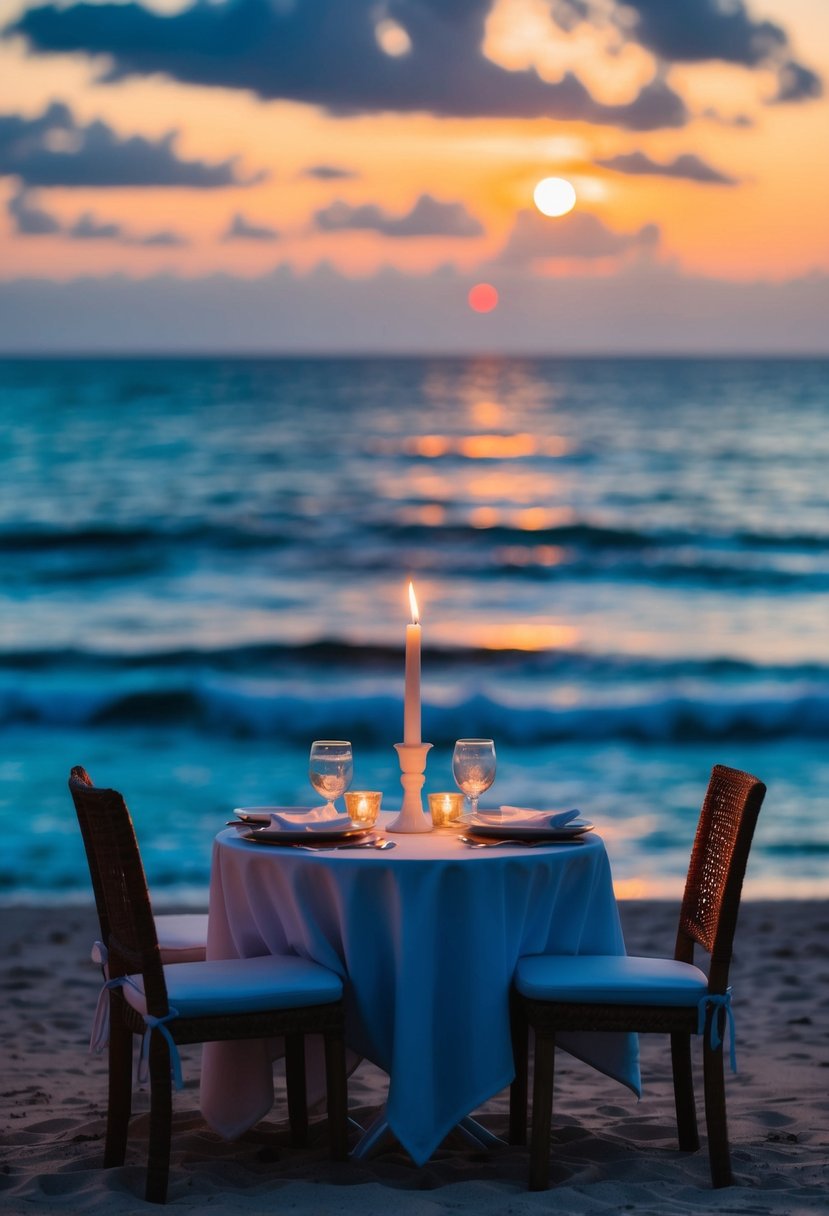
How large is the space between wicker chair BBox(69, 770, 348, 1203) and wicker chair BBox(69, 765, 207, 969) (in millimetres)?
184

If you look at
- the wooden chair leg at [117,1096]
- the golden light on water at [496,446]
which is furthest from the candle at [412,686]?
the golden light on water at [496,446]

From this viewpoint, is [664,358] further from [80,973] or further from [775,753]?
[80,973]

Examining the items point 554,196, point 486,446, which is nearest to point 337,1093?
point 554,196

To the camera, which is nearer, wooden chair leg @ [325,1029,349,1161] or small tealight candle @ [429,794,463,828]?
wooden chair leg @ [325,1029,349,1161]

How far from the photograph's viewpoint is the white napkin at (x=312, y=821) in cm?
374

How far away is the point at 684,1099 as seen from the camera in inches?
160

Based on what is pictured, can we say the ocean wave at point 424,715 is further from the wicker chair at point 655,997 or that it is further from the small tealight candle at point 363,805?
the wicker chair at point 655,997

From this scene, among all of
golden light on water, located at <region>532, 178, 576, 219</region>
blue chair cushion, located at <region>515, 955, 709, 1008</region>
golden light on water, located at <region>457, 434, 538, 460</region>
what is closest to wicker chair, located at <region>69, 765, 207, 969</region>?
blue chair cushion, located at <region>515, 955, 709, 1008</region>

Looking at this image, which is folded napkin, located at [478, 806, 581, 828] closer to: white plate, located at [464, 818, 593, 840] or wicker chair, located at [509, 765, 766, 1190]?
white plate, located at [464, 818, 593, 840]

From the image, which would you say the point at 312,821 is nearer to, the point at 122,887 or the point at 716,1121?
the point at 122,887

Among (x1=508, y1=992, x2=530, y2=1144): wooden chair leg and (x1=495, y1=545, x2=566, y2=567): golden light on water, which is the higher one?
(x1=495, y1=545, x2=566, y2=567): golden light on water

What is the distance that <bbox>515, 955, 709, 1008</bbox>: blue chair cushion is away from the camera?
11.6 feet

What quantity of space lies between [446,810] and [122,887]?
883 mm

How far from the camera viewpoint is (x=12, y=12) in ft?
54.0
